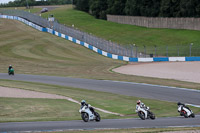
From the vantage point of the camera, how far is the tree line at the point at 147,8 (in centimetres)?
8056

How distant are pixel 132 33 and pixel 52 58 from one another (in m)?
36.9

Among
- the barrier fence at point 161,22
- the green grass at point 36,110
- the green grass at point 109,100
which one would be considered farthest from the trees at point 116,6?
the green grass at point 36,110

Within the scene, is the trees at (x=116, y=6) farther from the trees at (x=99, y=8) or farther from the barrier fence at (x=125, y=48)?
the barrier fence at (x=125, y=48)

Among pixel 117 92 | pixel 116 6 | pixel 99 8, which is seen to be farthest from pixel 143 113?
pixel 99 8

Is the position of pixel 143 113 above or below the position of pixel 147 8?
below

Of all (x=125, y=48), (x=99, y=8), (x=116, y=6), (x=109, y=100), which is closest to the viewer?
(x=109, y=100)

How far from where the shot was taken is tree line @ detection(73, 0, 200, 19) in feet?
264

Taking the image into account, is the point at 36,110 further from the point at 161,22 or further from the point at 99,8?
the point at 99,8

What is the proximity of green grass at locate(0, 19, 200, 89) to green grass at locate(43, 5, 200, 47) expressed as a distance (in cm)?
1670

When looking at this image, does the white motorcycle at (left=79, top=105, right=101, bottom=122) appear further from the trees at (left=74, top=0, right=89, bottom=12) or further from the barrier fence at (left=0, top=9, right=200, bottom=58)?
the trees at (left=74, top=0, right=89, bottom=12)

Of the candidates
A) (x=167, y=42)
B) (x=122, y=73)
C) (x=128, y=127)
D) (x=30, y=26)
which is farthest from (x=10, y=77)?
(x=30, y=26)

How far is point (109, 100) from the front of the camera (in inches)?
987

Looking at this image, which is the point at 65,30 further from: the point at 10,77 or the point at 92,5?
the point at 92,5

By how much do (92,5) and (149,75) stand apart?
81533mm
